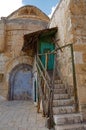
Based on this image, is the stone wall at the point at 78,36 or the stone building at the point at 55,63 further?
the stone wall at the point at 78,36

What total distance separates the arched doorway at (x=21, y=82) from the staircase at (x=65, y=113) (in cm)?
534

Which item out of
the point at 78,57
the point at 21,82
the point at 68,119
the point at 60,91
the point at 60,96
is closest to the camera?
the point at 68,119

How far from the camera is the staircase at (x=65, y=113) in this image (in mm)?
4115

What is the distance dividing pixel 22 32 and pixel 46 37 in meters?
3.64

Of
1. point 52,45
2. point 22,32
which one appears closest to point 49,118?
point 52,45

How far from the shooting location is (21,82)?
36.2 feet

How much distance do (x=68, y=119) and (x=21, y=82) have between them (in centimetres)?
702

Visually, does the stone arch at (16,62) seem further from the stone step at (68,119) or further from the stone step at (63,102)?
the stone step at (68,119)

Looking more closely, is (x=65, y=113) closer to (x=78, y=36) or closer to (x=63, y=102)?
(x=63, y=102)

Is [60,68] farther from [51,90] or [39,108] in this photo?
[51,90]

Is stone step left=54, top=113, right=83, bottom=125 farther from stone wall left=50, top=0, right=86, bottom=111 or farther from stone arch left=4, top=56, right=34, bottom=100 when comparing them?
stone arch left=4, top=56, right=34, bottom=100

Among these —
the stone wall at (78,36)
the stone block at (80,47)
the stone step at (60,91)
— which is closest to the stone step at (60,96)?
the stone step at (60,91)

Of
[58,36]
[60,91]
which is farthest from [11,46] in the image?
[60,91]

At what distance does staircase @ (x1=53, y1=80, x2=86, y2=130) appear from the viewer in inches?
162
